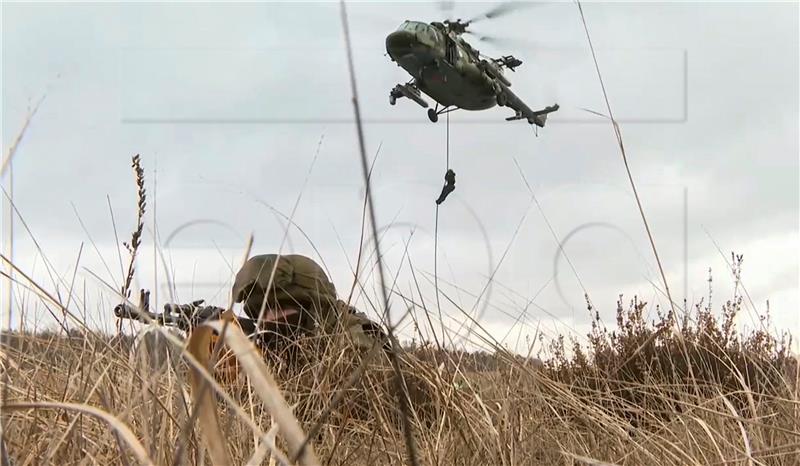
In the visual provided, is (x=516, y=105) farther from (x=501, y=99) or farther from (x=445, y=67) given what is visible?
(x=445, y=67)

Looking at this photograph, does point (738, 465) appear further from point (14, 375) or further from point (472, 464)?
point (14, 375)

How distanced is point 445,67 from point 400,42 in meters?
0.48

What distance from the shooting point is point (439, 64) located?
6766 mm

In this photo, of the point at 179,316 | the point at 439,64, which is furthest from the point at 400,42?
the point at 179,316

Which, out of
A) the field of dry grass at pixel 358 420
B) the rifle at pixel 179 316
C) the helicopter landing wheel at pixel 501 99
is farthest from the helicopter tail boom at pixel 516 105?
the field of dry grass at pixel 358 420

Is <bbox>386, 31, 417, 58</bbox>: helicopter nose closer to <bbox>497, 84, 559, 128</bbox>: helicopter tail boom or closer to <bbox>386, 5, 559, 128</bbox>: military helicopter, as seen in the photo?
<bbox>386, 5, 559, 128</bbox>: military helicopter

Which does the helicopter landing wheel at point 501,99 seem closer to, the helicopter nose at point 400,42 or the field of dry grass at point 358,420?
the helicopter nose at point 400,42

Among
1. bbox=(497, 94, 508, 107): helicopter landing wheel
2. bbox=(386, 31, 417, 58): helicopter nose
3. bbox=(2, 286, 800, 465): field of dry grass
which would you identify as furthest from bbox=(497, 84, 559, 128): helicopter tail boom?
bbox=(2, 286, 800, 465): field of dry grass

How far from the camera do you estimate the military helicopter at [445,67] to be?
6.65 metres

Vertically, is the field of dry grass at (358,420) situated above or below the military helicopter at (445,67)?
below

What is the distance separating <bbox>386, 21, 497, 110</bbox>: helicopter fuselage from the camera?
663cm

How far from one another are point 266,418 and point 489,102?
6326 millimetres

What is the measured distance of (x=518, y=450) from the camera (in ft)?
3.85

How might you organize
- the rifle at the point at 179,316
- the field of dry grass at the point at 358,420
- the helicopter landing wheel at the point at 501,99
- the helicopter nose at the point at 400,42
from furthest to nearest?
the helicopter landing wheel at the point at 501,99 → the helicopter nose at the point at 400,42 → the field of dry grass at the point at 358,420 → the rifle at the point at 179,316
